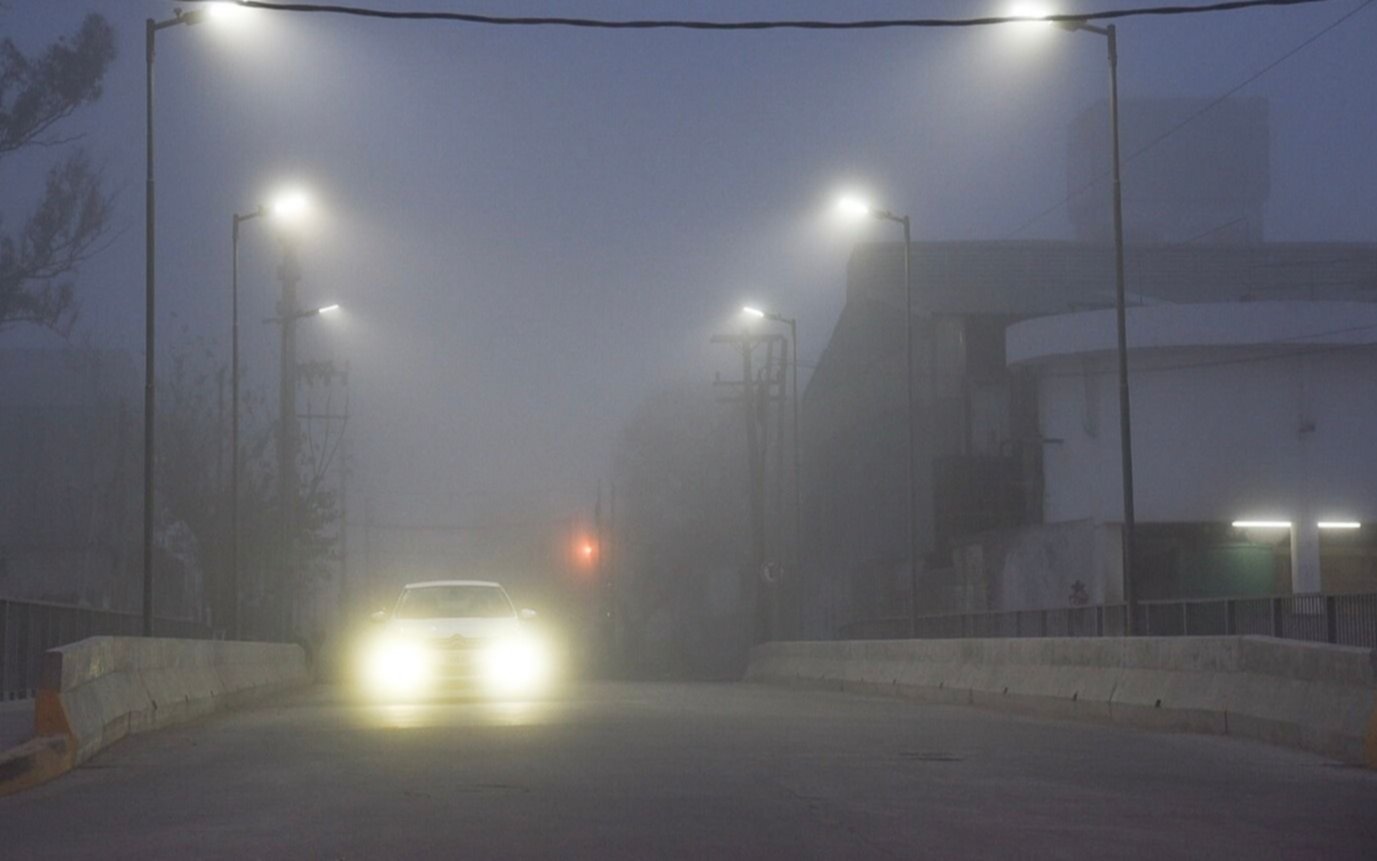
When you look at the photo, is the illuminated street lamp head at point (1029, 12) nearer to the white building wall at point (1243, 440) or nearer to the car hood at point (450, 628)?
the car hood at point (450, 628)

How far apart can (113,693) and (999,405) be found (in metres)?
50.9

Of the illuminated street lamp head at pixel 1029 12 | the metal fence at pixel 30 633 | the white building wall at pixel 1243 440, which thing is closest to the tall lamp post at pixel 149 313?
the metal fence at pixel 30 633

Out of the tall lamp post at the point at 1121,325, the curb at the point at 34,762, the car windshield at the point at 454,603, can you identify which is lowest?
the curb at the point at 34,762

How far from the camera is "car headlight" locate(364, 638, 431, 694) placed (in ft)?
93.0

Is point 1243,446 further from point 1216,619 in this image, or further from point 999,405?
point 1216,619

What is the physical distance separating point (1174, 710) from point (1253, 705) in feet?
6.11

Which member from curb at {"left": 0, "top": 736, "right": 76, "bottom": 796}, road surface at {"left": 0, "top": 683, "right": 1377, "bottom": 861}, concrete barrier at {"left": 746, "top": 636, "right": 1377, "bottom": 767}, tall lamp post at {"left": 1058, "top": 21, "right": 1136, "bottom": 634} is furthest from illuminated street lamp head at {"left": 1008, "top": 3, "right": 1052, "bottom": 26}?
curb at {"left": 0, "top": 736, "right": 76, "bottom": 796}

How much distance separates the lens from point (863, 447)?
269 ft

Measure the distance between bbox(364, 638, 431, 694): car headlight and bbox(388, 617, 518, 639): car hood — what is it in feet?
0.68

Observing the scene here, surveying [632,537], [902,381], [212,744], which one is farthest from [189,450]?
[212,744]

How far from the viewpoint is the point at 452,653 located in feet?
93.8

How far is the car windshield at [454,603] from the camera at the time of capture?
29625mm

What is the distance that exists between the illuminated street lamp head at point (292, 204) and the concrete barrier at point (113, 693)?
46.5 ft

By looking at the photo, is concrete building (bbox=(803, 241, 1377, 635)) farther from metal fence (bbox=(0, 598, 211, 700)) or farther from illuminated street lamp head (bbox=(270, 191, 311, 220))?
metal fence (bbox=(0, 598, 211, 700))
